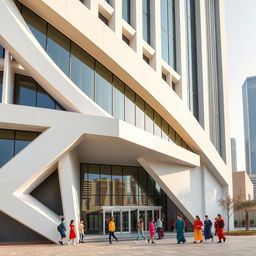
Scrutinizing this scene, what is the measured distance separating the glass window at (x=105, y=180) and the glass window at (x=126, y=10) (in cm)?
1086

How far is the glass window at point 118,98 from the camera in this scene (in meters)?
24.1

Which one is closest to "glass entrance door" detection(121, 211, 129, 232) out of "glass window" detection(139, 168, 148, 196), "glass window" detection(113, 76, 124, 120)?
"glass window" detection(139, 168, 148, 196)

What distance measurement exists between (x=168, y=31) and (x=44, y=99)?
43.7 feet

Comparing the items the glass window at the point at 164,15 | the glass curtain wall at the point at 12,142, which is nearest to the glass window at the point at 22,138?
the glass curtain wall at the point at 12,142

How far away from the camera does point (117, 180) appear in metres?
29.7

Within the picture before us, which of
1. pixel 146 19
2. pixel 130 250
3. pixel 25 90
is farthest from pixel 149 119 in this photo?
pixel 130 250

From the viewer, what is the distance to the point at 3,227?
70.4 feet

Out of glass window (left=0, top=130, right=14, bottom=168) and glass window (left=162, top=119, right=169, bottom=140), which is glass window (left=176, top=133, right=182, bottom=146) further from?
glass window (left=0, top=130, right=14, bottom=168)

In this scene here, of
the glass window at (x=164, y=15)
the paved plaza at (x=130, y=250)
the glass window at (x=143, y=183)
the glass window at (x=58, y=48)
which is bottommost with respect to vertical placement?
the paved plaza at (x=130, y=250)

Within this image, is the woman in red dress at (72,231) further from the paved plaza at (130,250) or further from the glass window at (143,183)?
the glass window at (143,183)

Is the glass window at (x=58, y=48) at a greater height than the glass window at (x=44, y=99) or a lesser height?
greater

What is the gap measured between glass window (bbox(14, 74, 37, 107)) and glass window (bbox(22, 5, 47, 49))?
2.11m

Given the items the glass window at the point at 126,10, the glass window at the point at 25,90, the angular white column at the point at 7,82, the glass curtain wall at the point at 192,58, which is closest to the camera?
the angular white column at the point at 7,82

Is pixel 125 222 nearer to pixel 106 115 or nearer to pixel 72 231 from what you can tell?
pixel 106 115
